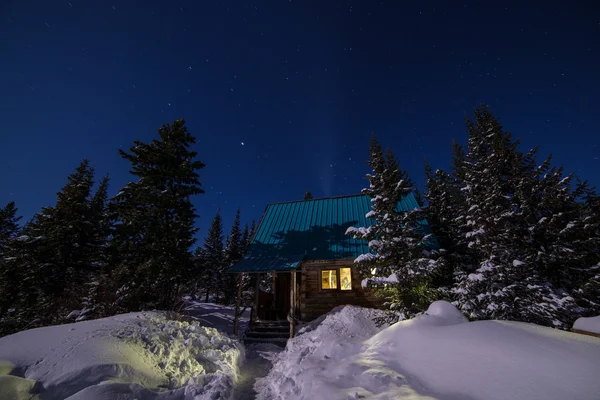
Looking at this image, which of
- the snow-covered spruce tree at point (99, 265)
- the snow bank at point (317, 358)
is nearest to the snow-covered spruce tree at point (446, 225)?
the snow bank at point (317, 358)

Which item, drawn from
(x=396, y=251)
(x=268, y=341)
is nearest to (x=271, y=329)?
(x=268, y=341)

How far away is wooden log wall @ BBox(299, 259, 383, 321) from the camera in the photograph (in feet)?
45.3

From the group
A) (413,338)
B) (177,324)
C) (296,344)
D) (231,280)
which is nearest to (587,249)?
(413,338)

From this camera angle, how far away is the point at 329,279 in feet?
50.4

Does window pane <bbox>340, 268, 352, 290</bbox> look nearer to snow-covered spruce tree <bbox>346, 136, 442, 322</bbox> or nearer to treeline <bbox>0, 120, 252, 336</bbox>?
snow-covered spruce tree <bbox>346, 136, 442, 322</bbox>

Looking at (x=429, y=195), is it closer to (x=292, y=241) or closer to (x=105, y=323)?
(x=292, y=241)

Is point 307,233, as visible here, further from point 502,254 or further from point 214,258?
point 214,258

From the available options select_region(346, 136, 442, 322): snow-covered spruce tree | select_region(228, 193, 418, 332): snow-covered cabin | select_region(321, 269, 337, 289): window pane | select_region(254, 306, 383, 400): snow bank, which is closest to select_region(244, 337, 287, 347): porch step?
select_region(254, 306, 383, 400): snow bank

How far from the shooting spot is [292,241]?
1550 centimetres

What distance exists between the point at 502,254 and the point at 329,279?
362 inches

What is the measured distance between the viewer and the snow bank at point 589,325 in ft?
11.9

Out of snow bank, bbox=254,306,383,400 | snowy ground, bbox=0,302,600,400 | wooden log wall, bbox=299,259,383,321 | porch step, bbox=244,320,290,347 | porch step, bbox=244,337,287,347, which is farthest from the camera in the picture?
wooden log wall, bbox=299,259,383,321

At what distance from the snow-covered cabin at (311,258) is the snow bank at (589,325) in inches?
365

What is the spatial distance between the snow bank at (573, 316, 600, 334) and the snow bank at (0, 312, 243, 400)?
268 inches
